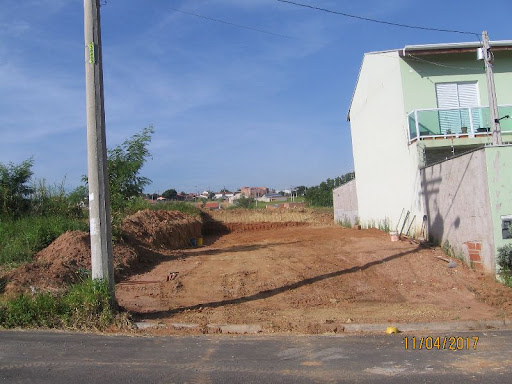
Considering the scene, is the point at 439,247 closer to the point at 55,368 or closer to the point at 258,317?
the point at 258,317

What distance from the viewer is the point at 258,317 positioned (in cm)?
773

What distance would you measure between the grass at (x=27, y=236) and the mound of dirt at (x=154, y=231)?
206cm

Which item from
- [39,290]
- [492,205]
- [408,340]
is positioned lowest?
[408,340]

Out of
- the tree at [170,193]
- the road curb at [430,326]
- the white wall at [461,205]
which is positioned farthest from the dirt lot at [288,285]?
the tree at [170,193]

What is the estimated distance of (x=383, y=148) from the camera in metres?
19.3

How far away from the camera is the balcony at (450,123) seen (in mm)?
15695

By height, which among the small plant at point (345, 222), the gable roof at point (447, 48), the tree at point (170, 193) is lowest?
the small plant at point (345, 222)

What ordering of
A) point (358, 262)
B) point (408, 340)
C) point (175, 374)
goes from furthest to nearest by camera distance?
point (358, 262)
point (408, 340)
point (175, 374)

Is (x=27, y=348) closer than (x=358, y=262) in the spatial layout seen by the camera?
Yes

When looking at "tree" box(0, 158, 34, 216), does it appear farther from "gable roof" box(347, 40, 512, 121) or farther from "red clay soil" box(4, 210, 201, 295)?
"gable roof" box(347, 40, 512, 121)

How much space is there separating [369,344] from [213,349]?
6.73ft

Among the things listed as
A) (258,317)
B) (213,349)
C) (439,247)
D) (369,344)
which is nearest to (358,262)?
(439,247)
